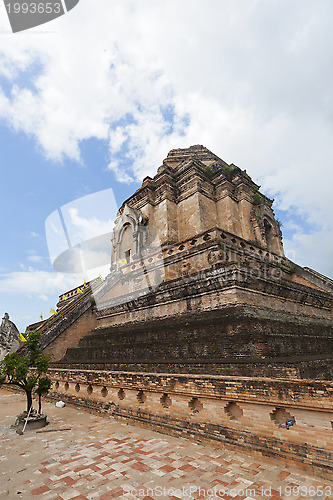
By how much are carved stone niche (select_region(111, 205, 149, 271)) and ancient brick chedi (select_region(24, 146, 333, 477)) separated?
7 cm

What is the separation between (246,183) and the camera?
17.5 metres

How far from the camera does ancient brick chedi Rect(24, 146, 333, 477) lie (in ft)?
15.0

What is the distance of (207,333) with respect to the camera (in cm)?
719

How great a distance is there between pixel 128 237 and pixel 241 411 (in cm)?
1369

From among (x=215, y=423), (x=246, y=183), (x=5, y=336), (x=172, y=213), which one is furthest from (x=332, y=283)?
(x=5, y=336)

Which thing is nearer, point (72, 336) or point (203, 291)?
point (203, 291)

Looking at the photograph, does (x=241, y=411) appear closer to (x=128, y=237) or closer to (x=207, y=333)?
(x=207, y=333)

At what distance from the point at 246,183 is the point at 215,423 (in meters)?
15.1

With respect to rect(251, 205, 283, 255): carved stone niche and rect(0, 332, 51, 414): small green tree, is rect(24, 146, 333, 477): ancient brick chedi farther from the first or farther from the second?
rect(0, 332, 51, 414): small green tree

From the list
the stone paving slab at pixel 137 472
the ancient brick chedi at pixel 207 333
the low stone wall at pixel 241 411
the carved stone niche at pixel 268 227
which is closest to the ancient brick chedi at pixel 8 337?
the ancient brick chedi at pixel 207 333

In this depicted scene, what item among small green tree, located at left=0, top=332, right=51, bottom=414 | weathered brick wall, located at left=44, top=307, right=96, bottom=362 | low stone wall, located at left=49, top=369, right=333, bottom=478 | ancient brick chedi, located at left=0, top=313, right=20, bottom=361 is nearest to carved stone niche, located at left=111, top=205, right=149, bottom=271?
weathered brick wall, located at left=44, top=307, right=96, bottom=362

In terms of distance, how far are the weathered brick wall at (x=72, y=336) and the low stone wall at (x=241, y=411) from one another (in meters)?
7.58

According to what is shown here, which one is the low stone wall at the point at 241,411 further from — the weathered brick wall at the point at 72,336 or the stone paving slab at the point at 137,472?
the weathered brick wall at the point at 72,336

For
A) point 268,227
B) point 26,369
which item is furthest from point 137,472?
point 268,227
